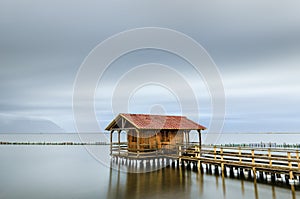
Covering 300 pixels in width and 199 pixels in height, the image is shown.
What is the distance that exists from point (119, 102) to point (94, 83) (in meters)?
4.84

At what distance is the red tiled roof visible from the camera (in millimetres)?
21641

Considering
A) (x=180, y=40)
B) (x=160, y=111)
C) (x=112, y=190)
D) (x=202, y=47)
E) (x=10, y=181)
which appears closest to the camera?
(x=112, y=190)

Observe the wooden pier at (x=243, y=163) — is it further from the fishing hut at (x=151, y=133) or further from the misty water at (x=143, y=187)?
the misty water at (x=143, y=187)

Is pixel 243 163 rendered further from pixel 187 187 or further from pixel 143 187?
pixel 143 187

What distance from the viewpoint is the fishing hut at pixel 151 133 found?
856 inches

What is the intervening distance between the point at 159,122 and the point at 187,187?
1043 cm

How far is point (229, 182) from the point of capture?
46.9ft

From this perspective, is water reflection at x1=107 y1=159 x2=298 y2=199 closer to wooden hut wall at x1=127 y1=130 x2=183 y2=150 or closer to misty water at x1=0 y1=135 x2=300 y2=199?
misty water at x1=0 y1=135 x2=300 y2=199

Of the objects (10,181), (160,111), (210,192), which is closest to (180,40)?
(160,111)

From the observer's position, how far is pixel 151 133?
2259 centimetres

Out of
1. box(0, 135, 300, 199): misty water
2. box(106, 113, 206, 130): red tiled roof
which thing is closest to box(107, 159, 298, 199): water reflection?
box(0, 135, 300, 199): misty water

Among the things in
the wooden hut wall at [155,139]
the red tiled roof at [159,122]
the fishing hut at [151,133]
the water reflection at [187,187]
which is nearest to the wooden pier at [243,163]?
the fishing hut at [151,133]

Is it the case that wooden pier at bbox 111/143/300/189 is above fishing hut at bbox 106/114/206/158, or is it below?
below

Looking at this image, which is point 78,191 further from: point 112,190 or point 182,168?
point 182,168
